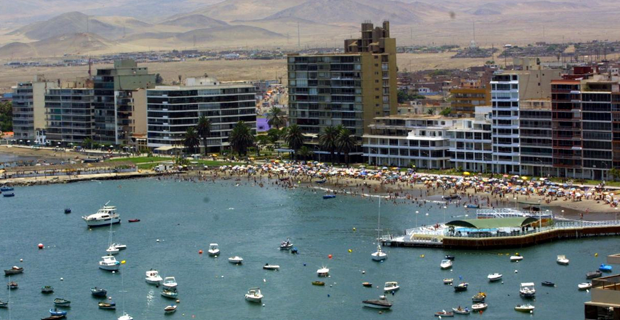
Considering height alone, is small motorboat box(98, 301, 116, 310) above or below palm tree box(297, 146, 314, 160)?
below

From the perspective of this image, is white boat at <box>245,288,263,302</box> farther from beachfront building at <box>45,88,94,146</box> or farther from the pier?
beachfront building at <box>45,88,94,146</box>

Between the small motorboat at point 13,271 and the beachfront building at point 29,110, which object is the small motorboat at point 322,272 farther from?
the beachfront building at point 29,110

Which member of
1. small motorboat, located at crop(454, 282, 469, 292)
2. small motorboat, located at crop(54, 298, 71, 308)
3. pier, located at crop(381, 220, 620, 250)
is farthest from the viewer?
Result: pier, located at crop(381, 220, 620, 250)

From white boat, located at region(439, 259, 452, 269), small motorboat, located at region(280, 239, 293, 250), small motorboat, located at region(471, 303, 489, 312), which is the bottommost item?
small motorboat, located at region(471, 303, 489, 312)

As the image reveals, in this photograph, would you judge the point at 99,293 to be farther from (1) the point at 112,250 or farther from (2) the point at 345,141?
(2) the point at 345,141

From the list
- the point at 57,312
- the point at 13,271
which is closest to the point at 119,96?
the point at 13,271

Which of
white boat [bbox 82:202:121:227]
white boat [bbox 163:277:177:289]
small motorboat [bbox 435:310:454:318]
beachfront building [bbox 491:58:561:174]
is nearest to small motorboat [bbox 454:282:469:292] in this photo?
small motorboat [bbox 435:310:454:318]

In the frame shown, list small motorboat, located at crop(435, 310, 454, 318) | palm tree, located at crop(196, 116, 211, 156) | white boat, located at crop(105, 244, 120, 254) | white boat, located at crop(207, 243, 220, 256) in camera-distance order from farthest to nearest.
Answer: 1. palm tree, located at crop(196, 116, 211, 156)
2. white boat, located at crop(105, 244, 120, 254)
3. white boat, located at crop(207, 243, 220, 256)
4. small motorboat, located at crop(435, 310, 454, 318)

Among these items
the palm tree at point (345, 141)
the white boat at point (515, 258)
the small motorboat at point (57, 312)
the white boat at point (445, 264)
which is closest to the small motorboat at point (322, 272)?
the white boat at point (445, 264)

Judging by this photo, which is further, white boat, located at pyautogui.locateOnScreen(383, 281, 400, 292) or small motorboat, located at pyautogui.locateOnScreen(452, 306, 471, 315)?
white boat, located at pyautogui.locateOnScreen(383, 281, 400, 292)
